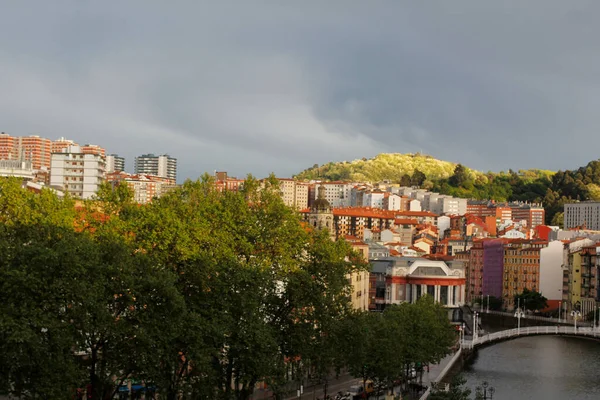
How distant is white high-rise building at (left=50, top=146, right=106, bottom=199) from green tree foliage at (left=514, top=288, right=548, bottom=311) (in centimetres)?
5106

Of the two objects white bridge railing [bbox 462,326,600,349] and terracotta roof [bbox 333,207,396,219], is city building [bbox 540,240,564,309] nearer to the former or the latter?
white bridge railing [bbox 462,326,600,349]

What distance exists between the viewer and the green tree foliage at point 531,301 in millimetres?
124625

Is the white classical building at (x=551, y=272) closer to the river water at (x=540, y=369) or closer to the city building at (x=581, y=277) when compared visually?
the city building at (x=581, y=277)

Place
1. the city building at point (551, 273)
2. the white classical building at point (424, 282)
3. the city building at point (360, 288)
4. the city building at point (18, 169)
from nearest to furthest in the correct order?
the city building at point (360, 288) → the city building at point (18, 169) → the white classical building at point (424, 282) → the city building at point (551, 273)

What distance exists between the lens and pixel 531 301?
12469cm

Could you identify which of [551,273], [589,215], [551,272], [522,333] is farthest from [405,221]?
[522,333]

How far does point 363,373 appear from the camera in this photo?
52.6 meters

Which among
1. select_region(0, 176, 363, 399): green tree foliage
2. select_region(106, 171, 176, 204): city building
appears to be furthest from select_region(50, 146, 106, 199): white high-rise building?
select_region(0, 176, 363, 399): green tree foliage

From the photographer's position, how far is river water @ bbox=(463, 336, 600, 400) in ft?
222

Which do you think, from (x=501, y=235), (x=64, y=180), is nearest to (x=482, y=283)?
(x=501, y=235)

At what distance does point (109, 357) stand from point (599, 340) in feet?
229

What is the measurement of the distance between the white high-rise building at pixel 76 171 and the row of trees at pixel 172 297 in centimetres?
7041

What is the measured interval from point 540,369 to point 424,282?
92.0ft

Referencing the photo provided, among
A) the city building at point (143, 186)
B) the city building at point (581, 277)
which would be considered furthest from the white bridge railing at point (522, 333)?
the city building at point (143, 186)
